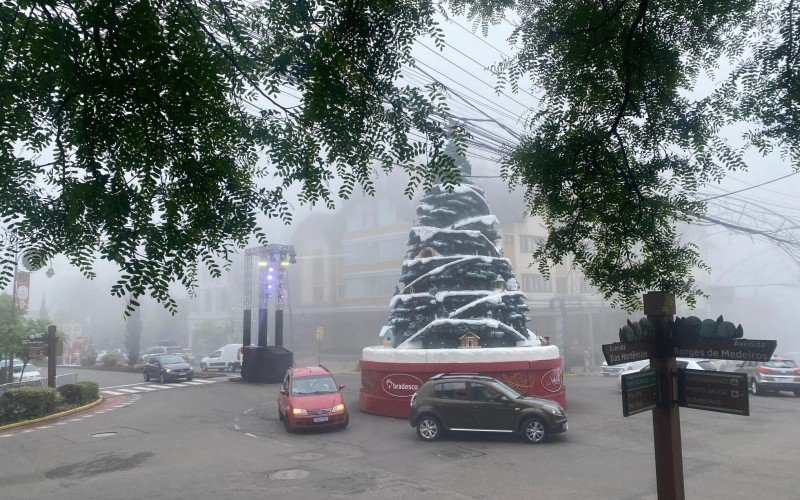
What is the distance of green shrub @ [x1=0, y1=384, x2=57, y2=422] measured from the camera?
60.7ft

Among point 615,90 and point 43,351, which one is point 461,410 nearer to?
point 615,90

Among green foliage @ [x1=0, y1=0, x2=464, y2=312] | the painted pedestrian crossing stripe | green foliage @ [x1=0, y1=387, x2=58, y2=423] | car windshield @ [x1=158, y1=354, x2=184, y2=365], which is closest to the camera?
green foliage @ [x1=0, y1=0, x2=464, y2=312]

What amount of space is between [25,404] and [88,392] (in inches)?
139

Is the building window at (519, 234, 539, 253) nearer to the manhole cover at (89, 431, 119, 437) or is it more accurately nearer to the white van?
the white van

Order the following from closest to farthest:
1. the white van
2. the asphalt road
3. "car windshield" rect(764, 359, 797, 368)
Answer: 1. the asphalt road
2. "car windshield" rect(764, 359, 797, 368)
3. the white van

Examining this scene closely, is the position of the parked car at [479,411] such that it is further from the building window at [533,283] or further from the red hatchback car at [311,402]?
the building window at [533,283]

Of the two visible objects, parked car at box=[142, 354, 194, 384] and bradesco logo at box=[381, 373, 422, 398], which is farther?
parked car at box=[142, 354, 194, 384]

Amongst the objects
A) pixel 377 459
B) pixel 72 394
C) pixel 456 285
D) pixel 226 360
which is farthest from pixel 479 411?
pixel 226 360

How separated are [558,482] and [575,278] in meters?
Result: 46.0

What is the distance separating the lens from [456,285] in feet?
67.5

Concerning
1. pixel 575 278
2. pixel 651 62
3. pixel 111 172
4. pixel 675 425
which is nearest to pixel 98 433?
pixel 111 172

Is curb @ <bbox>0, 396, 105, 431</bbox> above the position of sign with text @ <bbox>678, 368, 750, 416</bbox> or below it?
below

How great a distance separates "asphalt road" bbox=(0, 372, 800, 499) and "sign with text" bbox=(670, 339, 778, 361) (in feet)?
14.7

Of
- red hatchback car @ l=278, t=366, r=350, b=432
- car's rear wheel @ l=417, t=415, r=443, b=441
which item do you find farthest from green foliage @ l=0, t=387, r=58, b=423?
car's rear wheel @ l=417, t=415, r=443, b=441
